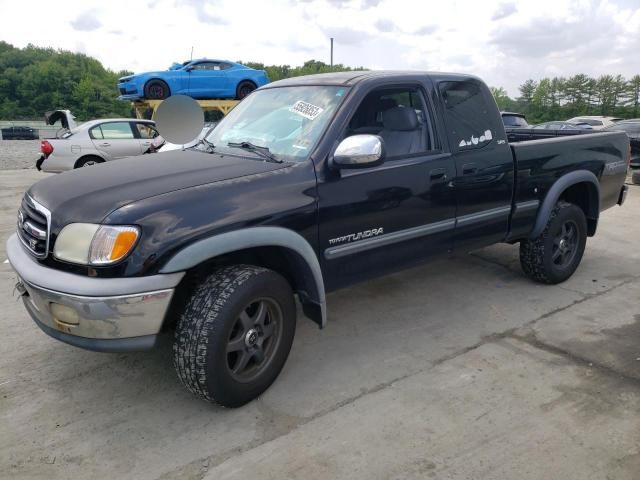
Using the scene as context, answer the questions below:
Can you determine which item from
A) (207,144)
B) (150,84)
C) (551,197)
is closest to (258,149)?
(207,144)

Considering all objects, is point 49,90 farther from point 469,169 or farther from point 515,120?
point 469,169

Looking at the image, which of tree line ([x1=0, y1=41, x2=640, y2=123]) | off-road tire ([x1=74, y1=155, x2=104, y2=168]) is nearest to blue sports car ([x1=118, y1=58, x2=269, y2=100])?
off-road tire ([x1=74, y1=155, x2=104, y2=168])

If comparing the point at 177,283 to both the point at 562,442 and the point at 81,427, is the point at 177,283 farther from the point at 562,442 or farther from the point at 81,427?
the point at 562,442

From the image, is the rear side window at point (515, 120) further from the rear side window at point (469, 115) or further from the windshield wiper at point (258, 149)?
the windshield wiper at point (258, 149)

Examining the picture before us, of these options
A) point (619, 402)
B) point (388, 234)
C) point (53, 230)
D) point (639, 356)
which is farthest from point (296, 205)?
point (639, 356)

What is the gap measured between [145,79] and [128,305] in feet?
45.4

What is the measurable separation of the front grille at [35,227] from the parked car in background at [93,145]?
8548mm

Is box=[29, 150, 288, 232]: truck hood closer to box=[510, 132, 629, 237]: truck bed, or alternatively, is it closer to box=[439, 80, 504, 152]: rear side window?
box=[439, 80, 504, 152]: rear side window

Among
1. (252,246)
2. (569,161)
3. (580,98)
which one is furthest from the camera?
(580,98)

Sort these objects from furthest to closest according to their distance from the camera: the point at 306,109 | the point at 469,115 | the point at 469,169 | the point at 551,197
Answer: the point at 551,197 < the point at 469,115 < the point at 469,169 < the point at 306,109

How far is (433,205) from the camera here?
11.6 feet

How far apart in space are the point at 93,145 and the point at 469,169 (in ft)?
30.7

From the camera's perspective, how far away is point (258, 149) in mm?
3205

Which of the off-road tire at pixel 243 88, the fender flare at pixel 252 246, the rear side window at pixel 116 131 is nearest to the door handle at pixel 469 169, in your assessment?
the fender flare at pixel 252 246
